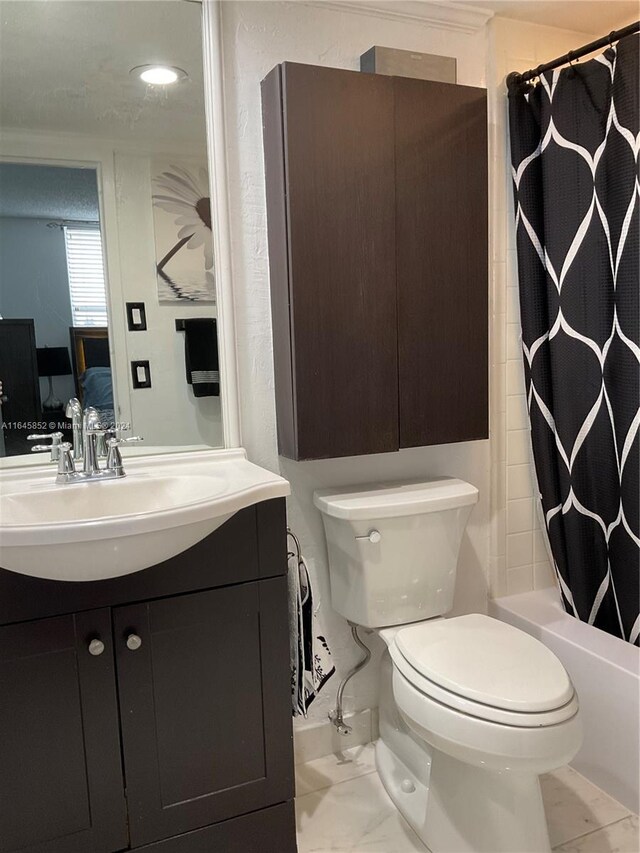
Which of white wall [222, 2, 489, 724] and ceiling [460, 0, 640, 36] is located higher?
ceiling [460, 0, 640, 36]

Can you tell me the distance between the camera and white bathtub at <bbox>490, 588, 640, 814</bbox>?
1.62m

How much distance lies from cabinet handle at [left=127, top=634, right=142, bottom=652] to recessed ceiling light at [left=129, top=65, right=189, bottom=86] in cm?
129

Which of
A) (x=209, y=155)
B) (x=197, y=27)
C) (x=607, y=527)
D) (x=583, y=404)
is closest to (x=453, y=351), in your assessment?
(x=583, y=404)

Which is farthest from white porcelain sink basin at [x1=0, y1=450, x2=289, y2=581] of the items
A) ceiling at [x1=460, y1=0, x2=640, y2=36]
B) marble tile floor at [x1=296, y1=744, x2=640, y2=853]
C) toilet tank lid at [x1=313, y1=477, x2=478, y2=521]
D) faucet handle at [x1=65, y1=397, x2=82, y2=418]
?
ceiling at [x1=460, y1=0, x2=640, y2=36]

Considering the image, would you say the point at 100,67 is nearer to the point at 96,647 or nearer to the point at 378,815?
the point at 96,647

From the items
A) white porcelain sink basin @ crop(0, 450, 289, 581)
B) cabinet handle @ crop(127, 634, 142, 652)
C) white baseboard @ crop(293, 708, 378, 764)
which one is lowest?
white baseboard @ crop(293, 708, 378, 764)

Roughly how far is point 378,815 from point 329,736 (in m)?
0.27

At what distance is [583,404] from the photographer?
1.84 m

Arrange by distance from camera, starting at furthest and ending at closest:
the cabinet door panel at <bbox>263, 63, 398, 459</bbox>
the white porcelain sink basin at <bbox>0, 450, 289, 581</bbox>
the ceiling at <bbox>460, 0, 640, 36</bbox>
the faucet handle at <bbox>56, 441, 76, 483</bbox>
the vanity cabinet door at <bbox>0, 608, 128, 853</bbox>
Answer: the ceiling at <bbox>460, 0, 640, 36</bbox>, the cabinet door panel at <bbox>263, 63, 398, 459</bbox>, the faucet handle at <bbox>56, 441, 76, 483</bbox>, the vanity cabinet door at <bbox>0, 608, 128, 853</bbox>, the white porcelain sink basin at <bbox>0, 450, 289, 581</bbox>

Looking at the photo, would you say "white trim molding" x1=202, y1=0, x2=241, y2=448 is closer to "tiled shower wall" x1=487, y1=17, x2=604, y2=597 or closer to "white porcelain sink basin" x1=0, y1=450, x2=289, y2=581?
"white porcelain sink basin" x1=0, y1=450, x2=289, y2=581

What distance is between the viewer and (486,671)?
1.38 meters

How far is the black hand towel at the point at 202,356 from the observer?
167 centimetres

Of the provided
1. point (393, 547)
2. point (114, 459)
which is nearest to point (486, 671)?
point (393, 547)

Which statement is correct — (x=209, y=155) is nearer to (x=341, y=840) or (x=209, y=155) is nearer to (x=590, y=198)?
(x=590, y=198)
